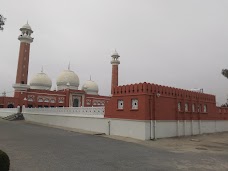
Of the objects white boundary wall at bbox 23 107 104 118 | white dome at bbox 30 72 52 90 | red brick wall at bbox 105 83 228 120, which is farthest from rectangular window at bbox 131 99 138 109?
white dome at bbox 30 72 52 90

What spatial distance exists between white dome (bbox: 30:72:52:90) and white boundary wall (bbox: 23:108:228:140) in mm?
24729

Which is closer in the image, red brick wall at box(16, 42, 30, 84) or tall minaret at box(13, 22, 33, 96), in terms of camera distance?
tall minaret at box(13, 22, 33, 96)

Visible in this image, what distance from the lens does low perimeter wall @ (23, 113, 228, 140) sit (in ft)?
60.8

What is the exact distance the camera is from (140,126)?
18391mm

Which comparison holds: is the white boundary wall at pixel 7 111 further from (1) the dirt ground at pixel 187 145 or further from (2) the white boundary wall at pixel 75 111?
(1) the dirt ground at pixel 187 145

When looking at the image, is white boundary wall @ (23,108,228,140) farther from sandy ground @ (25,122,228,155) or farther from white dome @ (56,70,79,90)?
white dome @ (56,70,79,90)

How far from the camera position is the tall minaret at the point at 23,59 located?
46.7 m

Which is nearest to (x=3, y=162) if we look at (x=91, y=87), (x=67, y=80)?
(x=67, y=80)

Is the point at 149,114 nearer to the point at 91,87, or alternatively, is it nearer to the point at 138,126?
the point at 138,126

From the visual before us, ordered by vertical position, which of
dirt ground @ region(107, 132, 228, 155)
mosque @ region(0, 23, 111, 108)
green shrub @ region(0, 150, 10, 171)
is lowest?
dirt ground @ region(107, 132, 228, 155)

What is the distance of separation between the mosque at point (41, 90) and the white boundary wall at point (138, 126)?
664 inches

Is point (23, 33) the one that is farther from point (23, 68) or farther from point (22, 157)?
point (22, 157)

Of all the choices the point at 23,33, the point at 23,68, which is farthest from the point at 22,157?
the point at 23,33

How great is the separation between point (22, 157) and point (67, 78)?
47.0 metres
